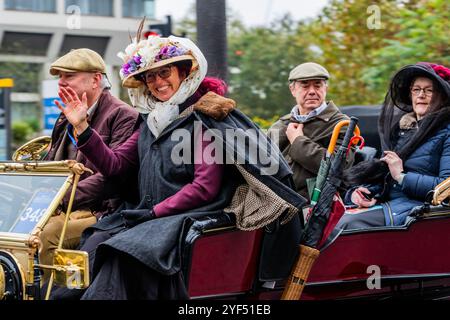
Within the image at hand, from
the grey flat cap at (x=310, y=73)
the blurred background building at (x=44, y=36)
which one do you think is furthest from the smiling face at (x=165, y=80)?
the blurred background building at (x=44, y=36)

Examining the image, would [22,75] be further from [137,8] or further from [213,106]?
[213,106]

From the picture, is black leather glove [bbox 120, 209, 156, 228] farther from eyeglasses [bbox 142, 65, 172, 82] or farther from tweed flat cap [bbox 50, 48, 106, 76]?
tweed flat cap [bbox 50, 48, 106, 76]

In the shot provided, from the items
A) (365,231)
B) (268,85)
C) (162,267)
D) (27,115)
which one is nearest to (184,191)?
(162,267)

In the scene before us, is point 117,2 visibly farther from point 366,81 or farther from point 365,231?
point 365,231

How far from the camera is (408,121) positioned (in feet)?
17.6

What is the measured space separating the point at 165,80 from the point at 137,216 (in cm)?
78

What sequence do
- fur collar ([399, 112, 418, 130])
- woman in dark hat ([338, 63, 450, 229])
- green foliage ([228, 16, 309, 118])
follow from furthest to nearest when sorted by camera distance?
green foliage ([228, 16, 309, 118]) → fur collar ([399, 112, 418, 130]) → woman in dark hat ([338, 63, 450, 229])

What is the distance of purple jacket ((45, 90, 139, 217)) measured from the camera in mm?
4641

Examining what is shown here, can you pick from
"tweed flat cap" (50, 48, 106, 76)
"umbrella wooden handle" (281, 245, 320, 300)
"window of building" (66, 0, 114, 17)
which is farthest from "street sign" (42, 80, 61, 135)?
"window of building" (66, 0, 114, 17)

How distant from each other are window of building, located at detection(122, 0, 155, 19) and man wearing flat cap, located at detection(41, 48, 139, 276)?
→ 22.7m

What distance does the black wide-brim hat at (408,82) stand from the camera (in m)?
5.14

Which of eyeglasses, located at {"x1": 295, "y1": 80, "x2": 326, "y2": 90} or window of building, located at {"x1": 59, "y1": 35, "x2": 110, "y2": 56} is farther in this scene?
window of building, located at {"x1": 59, "y1": 35, "x2": 110, "y2": 56}

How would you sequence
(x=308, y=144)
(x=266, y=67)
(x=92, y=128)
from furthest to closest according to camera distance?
(x=266, y=67), (x=308, y=144), (x=92, y=128)

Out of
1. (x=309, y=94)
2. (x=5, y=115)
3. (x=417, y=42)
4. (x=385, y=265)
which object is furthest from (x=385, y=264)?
(x=5, y=115)
